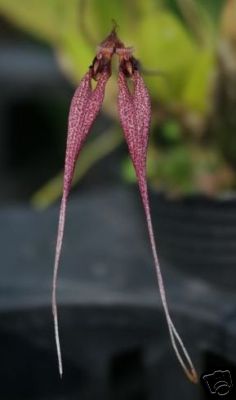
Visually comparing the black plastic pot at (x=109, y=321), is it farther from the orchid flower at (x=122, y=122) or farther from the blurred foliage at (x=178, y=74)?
the orchid flower at (x=122, y=122)

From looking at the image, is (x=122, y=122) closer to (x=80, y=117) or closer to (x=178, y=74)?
(x=80, y=117)

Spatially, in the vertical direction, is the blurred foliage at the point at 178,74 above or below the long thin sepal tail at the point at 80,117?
above

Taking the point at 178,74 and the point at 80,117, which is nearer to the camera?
the point at 80,117
